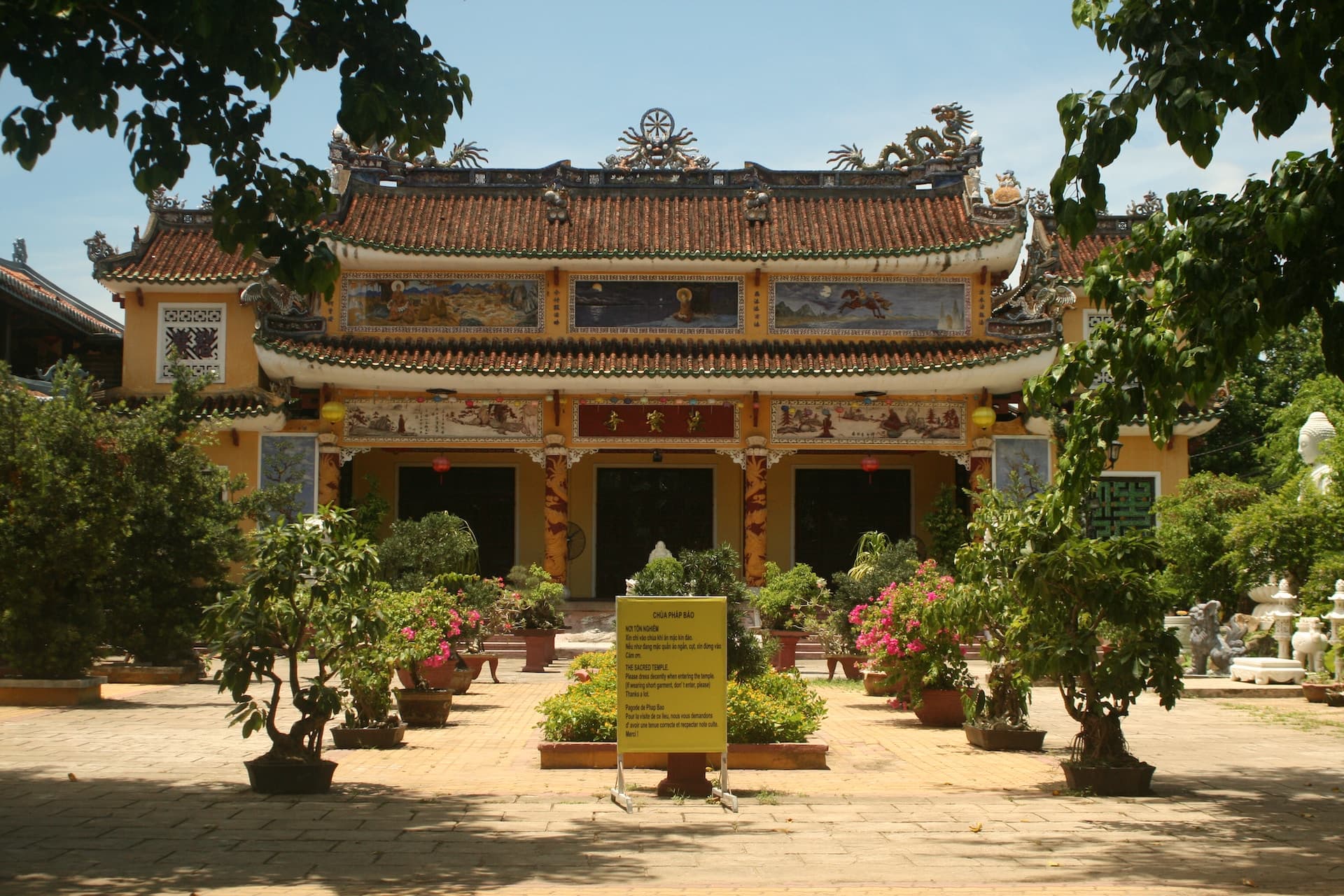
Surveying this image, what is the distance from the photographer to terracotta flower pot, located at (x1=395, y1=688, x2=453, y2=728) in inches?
455

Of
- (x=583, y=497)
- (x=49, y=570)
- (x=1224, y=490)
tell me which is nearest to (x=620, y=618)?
(x=49, y=570)

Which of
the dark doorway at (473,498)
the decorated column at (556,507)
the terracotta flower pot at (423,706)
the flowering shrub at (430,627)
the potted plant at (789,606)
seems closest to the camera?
the flowering shrub at (430,627)

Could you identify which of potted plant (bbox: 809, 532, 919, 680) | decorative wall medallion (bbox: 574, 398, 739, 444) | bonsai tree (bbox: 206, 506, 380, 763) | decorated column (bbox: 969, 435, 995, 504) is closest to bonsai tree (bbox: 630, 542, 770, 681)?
bonsai tree (bbox: 206, 506, 380, 763)

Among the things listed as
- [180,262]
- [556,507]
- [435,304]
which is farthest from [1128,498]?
[180,262]

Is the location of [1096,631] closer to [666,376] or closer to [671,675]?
[671,675]

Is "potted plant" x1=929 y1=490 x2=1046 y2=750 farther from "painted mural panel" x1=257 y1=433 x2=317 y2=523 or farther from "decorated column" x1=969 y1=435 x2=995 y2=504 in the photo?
"painted mural panel" x1=257 y1=433 x2=317 y2=523

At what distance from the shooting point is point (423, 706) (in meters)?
11.6

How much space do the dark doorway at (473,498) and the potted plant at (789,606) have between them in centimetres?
661

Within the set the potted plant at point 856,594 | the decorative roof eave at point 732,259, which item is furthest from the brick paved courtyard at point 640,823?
the decorative roof eave at point 732,259

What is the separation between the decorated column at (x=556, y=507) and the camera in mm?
20922

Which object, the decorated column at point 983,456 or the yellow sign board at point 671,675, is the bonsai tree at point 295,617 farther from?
the decorated column at point 983,456

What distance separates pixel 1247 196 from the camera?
7.23 metres

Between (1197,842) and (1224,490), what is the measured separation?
44.0ft

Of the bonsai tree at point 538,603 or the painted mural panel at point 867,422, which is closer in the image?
the bonsai tree at point 538,603
